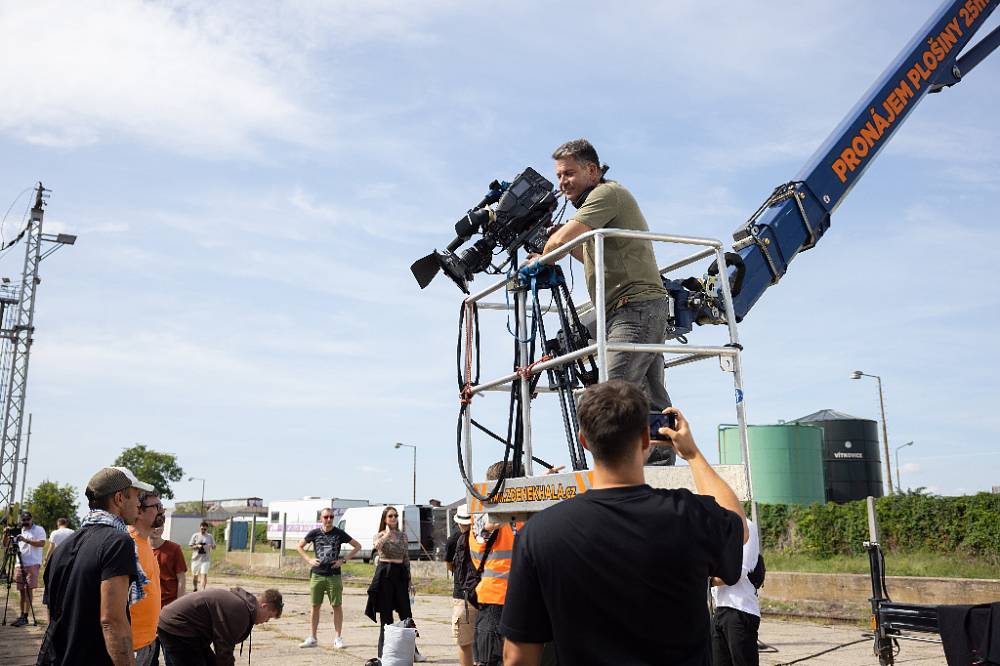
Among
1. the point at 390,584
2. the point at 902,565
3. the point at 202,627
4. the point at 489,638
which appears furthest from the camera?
the point at 902,565

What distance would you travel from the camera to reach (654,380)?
5305 mm

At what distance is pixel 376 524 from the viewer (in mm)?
39781

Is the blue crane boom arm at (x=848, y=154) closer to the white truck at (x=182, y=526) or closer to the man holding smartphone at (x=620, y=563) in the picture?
the man holding smartphone at (x=620, y=563)

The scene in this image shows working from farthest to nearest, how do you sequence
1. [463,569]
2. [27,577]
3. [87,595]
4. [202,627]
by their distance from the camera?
1. [27,577]
2. [463,569]
3. [202,627]
4. [87,595]

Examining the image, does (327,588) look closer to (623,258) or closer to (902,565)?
(623,258)

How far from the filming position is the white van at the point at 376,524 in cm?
3677

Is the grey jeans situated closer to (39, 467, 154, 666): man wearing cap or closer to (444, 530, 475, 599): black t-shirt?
(39, 467, 154, 666): man wearing cap

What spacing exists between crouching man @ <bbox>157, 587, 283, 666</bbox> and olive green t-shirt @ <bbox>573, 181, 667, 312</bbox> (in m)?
3.73

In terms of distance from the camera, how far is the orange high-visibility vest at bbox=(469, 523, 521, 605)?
590 centimetres

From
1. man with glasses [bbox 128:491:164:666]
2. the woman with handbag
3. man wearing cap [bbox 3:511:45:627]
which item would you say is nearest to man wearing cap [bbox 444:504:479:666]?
the woman with handbag

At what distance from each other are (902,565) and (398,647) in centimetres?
1192

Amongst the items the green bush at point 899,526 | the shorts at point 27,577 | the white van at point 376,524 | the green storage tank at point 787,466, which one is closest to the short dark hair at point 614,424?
the shorts at point 27,577

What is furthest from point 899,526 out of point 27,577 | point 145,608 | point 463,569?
point 145,608

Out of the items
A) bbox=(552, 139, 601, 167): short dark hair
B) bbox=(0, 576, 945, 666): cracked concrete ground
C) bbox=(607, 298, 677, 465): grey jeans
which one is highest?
bbox=(552, 139, 601, 167): short dark hair
